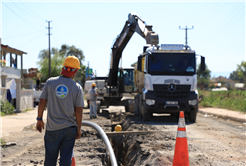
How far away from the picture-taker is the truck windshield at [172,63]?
13141 mm

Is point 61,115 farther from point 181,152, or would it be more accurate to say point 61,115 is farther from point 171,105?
point 171,105

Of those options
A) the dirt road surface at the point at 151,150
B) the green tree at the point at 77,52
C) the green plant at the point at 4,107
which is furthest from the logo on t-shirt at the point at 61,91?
the green tree at the point at 77,52

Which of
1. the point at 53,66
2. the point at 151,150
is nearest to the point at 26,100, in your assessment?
the point at 151,150

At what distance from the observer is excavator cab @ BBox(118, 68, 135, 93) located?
20.2 m

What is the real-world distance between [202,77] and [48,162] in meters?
108

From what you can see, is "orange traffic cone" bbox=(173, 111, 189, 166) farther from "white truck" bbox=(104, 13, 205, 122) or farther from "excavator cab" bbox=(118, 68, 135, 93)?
"excavator cab" bbox=(118, 68, 135, 93)

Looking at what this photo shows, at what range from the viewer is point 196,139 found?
8.90 m

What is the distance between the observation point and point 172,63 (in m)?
13.2

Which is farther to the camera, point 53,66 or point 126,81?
point 53,66

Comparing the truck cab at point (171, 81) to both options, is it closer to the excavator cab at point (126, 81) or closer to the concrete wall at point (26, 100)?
the excavator cab at point (126, 81)

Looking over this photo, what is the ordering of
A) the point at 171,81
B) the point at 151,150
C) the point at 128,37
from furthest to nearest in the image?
the point at 128,37, the point at 171,81, the point at 151,150

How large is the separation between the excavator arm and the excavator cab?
608 millimetres

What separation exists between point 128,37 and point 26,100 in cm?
1143

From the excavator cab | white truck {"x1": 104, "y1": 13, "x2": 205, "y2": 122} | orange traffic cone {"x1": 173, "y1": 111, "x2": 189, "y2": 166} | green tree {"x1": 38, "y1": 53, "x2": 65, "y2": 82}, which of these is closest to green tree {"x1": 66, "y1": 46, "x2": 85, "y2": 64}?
green tree {"x1": 38, "y1": 53, "x2": 65, "y2": 82}
